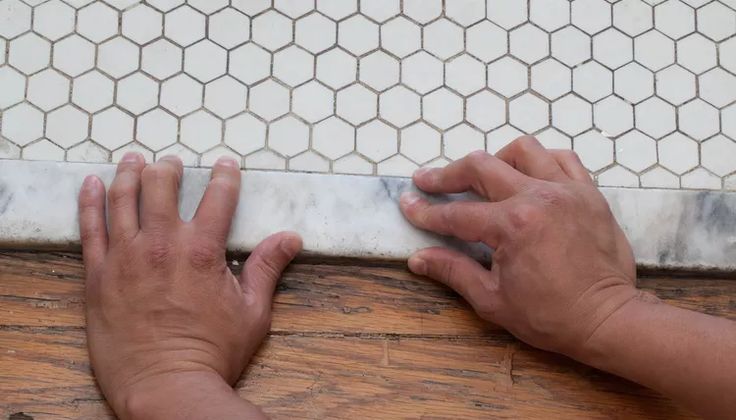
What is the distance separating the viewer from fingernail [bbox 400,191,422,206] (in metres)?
0.82

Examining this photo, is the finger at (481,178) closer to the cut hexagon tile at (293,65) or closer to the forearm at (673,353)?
the forearm at (673,353)

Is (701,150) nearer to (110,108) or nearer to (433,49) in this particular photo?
(433,49)

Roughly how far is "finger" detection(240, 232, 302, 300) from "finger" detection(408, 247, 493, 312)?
13 cm

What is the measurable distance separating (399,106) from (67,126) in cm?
46

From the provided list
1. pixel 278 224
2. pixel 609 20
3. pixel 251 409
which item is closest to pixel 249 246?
pixel 278 224

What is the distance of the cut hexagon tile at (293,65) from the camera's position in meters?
1.03

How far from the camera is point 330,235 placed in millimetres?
813

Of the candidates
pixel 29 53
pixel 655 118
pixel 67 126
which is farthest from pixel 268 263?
pixel 655 118

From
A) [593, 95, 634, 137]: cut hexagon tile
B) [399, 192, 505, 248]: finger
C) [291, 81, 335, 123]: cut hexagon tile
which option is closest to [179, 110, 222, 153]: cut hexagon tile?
[291, 81, 335, 123]: cut hexagon tile

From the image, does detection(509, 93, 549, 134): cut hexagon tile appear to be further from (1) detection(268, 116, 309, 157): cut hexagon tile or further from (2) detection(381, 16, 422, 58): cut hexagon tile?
(1) detection(268, 116, 309, 157): cut hexagon tile

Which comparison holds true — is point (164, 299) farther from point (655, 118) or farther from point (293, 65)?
point (655, 118)

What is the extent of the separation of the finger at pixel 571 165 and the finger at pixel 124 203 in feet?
1.50

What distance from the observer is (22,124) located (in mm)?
986

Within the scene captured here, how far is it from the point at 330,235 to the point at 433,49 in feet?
1.26
